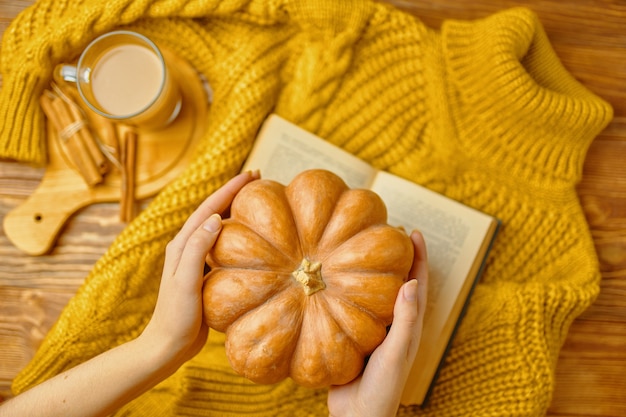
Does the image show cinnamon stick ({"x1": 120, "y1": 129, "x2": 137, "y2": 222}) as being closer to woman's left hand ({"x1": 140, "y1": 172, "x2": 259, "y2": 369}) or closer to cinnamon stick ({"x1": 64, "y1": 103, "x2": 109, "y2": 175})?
cinnamon stick ({"x1": 64, "y1": 103, "x2": 109, "y2": 175})

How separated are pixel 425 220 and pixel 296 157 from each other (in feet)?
0.97

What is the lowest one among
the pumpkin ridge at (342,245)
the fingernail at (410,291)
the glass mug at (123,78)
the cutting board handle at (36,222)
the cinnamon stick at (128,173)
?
the cutting board handle at (36,222)

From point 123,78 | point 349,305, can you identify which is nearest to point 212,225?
point 349,305

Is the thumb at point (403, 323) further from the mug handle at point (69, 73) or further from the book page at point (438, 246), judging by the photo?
the mug handle at point (69, 73)

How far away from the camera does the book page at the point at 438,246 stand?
996mm

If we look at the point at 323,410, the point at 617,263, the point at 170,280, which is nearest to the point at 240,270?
the point at 170,280

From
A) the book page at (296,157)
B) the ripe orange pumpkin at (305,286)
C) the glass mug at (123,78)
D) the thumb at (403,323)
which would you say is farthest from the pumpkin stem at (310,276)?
the glass mug at (123,78)

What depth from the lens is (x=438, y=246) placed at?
1.02 m

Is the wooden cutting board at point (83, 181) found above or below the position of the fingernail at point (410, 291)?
below

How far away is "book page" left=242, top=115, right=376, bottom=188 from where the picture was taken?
103 cm

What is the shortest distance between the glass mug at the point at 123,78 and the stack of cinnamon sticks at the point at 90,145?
2.8 inches

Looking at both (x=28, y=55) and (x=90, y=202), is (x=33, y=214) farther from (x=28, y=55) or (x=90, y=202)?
(x=28, y=55)

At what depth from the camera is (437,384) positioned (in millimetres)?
1033

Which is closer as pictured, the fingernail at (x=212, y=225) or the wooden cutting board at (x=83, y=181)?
the fingernail at (x=212, y=225)
